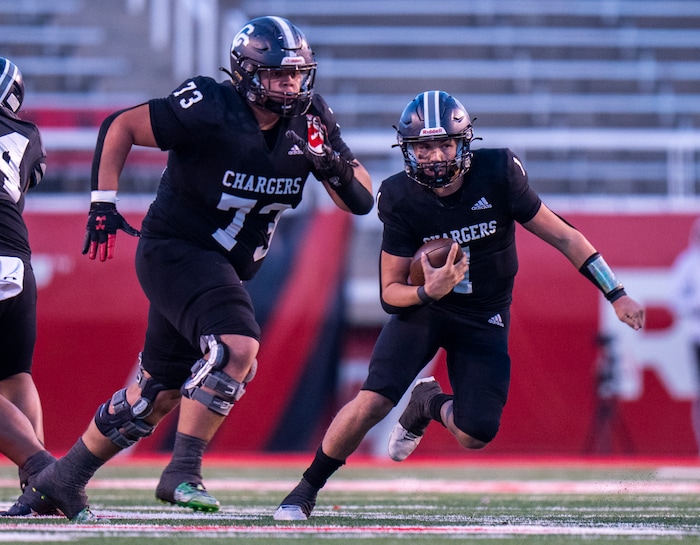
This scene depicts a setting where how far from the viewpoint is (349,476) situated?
748cm

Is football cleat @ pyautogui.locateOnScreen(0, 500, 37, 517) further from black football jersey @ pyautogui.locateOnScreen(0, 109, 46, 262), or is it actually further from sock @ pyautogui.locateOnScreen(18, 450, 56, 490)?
black football jersey @ pyautogui.locateOnScreen(0, 109, 46, 262)

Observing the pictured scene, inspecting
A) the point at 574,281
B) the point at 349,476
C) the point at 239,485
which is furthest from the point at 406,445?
the point at 574,281

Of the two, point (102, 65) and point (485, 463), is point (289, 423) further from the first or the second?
point (102, 65)

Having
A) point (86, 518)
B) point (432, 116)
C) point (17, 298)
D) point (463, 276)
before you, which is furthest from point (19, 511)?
point (432, 116)

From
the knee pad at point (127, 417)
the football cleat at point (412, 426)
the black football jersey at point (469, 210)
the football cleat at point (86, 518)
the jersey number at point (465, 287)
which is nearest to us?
the football cleat at point (86, 518)

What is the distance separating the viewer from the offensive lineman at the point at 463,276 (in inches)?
164

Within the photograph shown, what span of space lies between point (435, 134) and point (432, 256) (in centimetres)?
45

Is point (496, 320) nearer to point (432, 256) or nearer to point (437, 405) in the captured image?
point (437, 405)

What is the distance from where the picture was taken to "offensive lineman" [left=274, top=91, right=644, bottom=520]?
4.18m

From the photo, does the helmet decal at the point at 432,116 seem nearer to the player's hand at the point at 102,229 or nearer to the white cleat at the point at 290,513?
the player's hand at the point at 102,229

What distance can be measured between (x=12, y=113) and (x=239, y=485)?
8.85 ft

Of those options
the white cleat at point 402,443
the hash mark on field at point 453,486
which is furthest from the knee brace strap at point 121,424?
the hash mark on field at point 453,486

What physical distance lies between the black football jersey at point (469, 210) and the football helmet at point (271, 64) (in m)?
0.51

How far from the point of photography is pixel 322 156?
4.02 m
